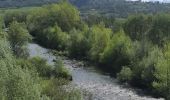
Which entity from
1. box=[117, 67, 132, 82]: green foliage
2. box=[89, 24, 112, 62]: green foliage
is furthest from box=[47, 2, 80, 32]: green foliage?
box=[117, 67, 132, 82]: green foliage

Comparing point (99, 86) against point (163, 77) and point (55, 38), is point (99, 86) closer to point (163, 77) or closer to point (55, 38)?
point (163, 77)

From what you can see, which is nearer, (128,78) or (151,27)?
(128,78)

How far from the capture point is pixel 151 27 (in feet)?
296

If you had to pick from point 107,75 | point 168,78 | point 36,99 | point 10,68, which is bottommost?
point 107,75

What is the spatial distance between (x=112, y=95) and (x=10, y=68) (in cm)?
3205

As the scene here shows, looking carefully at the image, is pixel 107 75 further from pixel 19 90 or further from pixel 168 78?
pixel 19 90

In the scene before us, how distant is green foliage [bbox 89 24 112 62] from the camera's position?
81.3 m

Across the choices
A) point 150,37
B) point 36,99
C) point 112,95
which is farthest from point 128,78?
point 36,99

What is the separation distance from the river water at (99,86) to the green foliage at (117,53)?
11.9 ft

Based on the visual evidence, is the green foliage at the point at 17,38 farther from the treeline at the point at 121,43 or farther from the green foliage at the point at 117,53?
the green foliage at the point at 117,53

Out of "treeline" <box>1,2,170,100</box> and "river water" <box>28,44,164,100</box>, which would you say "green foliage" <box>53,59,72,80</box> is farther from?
"treeline" <box>1,2,170,100</box>

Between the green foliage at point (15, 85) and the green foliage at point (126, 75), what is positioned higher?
the green foliage at point (15, 85)

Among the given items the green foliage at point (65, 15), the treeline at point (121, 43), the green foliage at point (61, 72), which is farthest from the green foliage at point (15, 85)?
the green foliage at point (65, 15)

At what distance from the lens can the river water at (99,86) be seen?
178ft
